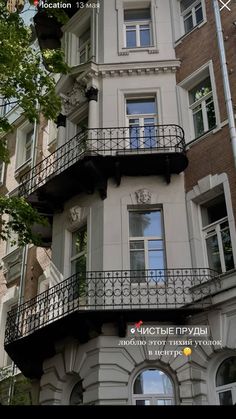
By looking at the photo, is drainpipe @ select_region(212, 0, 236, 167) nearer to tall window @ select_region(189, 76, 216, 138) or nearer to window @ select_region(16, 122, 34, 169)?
tall window @ select_region(189, 76, 216, 138)

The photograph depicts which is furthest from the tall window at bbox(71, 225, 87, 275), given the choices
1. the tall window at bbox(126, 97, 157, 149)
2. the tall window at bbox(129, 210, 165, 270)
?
the tall window at bbox(126, 97, 157, 149)

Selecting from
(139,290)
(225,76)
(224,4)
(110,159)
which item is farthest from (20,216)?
(224,4)

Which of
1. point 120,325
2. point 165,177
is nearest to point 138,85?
point 165,177

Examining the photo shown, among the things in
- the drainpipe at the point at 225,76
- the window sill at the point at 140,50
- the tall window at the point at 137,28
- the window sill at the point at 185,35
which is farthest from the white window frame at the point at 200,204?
the tall window at the point at 137,28

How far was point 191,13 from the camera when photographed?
58.2 ft

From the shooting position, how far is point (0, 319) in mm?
21312

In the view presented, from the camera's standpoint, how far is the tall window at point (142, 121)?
15.6m

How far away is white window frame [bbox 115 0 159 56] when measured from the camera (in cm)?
1750

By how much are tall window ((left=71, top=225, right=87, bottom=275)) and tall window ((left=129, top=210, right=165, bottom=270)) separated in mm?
1637

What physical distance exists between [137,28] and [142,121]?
398cm

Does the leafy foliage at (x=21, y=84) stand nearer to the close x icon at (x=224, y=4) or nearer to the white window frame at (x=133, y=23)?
the white window frame at (x=133, y=23)

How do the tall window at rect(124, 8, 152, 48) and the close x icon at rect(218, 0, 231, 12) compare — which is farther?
the tall window at rect(124, 8, 152, 48)

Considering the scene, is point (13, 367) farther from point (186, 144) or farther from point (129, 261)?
point (186, 144)
